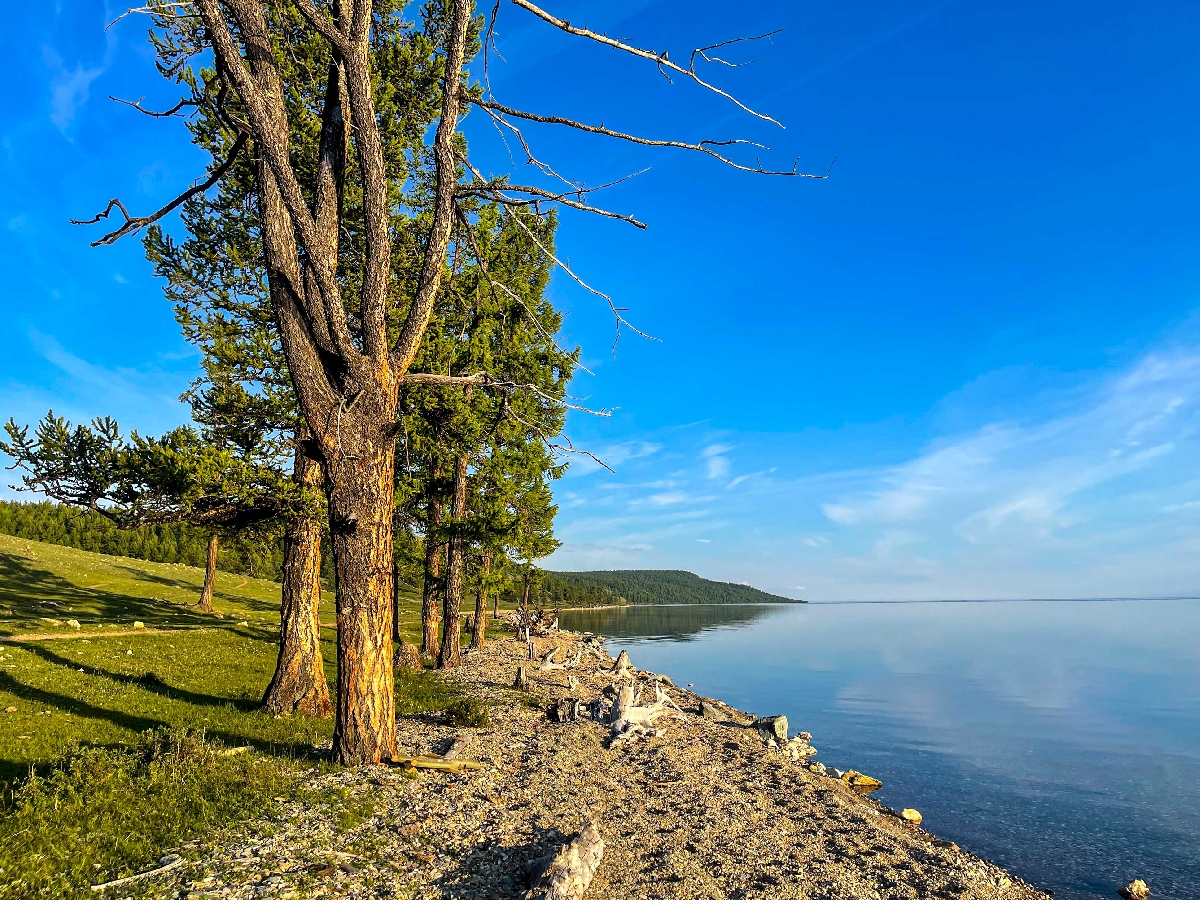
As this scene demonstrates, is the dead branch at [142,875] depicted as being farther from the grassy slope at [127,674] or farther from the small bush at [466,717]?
the small bush at [466,717]

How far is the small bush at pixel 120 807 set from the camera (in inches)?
222

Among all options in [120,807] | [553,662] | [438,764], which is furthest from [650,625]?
[120,807]

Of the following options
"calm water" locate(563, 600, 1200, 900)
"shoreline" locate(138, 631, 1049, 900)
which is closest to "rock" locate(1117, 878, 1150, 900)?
"calm water" locate(563, 600, 1200, 900)

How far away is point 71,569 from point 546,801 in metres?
52.5

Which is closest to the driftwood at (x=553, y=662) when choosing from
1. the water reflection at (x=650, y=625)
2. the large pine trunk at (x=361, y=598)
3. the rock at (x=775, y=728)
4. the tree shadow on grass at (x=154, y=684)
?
the rock at (x=775, y=728)

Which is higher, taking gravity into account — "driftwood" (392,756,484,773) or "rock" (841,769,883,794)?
"driftwood" (392,756,484,773)

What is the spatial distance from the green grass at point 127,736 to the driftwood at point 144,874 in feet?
0.44

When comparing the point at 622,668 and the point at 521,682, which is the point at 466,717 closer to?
the point at 521,682

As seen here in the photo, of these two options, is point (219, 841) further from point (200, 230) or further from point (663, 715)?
point (200, 230)

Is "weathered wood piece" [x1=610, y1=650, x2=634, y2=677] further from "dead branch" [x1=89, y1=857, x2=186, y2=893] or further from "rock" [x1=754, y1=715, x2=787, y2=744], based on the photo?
"dead branch" [x1=89, y1=857, x2=186, y2=893]

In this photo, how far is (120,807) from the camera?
6996 millimetres

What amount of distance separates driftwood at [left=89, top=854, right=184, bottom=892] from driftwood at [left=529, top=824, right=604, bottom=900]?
3.54 meters

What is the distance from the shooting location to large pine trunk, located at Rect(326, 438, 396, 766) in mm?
8180

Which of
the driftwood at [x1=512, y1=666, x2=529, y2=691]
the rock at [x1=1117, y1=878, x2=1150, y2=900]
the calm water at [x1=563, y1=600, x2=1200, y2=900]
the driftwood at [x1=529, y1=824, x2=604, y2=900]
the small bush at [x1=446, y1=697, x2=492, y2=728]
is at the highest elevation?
the driftwood at [x1=529, y1=824, x2=604, y2=900]
